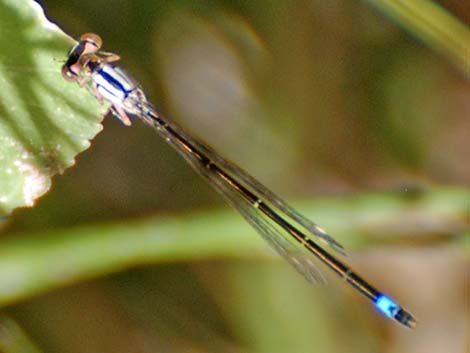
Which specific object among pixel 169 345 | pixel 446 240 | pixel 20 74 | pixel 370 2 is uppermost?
pixel 370 2

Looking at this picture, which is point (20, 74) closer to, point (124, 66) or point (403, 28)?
point (124, 66)

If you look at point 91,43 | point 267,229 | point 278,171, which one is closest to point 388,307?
point 267,229

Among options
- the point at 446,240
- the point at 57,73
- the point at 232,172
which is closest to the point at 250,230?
the point at 232,172

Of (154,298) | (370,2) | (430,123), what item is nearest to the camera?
(370,2)

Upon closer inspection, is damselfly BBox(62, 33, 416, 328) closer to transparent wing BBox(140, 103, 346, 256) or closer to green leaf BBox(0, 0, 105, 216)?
transparent wing BBox(140, 103, 346, 256)

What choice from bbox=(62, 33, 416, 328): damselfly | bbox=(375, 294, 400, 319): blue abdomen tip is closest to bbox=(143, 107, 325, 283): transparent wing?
bbox=(62, 33, 416, 328): damselfly

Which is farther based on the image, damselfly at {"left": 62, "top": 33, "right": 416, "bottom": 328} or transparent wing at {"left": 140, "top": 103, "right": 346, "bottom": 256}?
transparent wing at {"left": 140, "top": 103, "right": 346, "bottom": 256}

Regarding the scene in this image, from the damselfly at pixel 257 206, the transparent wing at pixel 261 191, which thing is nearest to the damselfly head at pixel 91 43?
the damselfly at pixel 257 206

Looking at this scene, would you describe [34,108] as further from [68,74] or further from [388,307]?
[388,307]
